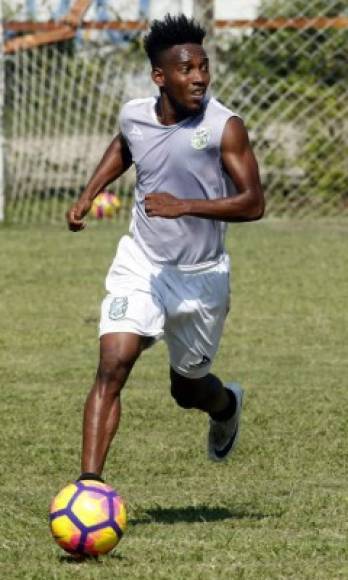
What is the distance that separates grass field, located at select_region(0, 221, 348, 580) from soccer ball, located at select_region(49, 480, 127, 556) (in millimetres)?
75

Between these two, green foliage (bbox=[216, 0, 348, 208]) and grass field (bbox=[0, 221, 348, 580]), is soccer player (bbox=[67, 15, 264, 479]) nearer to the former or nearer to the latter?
grass field (bbox=[0, 221, 348, 580])

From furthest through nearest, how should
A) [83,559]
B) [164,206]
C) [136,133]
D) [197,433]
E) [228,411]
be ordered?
[197,433] < [228,411] < [136,133] < [164,206] < [83,559]

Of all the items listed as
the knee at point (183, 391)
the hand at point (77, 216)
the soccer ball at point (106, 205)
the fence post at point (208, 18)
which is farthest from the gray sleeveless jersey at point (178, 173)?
the soccer ball at point (106, 205)

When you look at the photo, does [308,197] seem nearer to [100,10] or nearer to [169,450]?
[100,10]

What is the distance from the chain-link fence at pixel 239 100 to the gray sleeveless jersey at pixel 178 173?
13.2 meters

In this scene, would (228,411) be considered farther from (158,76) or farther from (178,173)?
(158,76)

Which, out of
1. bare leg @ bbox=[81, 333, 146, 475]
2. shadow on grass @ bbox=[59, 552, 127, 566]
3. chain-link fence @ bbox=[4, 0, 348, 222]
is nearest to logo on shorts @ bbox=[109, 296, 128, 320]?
bare leg @ bbox=[81, 333, 146, 475]

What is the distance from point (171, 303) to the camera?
23.6 ft

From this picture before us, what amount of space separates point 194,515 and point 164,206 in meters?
1.42

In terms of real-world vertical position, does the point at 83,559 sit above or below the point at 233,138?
below

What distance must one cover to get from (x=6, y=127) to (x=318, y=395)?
11.0 metres

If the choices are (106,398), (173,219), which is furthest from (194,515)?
(173,219)

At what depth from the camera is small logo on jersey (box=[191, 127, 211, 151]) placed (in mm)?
7023

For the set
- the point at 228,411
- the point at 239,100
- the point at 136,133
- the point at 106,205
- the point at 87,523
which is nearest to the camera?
the point at 87,523
